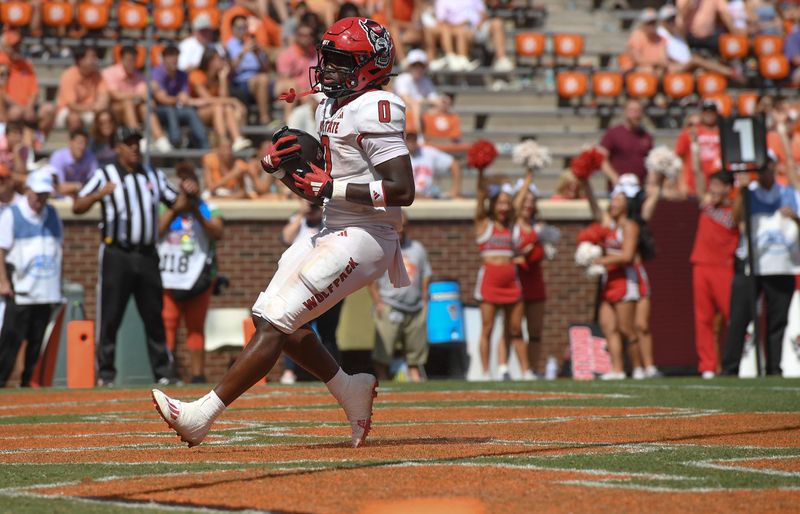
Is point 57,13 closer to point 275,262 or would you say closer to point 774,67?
point 275,262

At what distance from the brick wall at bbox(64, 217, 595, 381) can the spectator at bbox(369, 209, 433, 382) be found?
62.7 inches

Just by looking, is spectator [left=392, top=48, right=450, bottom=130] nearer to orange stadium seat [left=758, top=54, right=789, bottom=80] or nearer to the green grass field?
orange stadium seat [left=758, top=54, right=789, bottom=80]

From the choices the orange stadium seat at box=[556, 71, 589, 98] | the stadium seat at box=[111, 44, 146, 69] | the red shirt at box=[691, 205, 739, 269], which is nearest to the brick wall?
the red shirt at box=[691, 205, 739, 269]

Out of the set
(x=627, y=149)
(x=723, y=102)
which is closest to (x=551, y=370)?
(x=627, y=149)

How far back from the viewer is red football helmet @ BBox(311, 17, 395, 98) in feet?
21.9

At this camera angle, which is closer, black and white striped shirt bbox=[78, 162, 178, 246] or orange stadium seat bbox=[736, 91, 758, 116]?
black and white striped shirt bbox=[78, 162, 178, 246]

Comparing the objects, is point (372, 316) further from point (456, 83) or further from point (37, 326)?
point (456, 83)

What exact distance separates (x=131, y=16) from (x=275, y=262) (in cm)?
499

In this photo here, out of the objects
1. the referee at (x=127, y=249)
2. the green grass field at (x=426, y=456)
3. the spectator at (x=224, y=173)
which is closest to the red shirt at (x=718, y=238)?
→ the green grass field at (x=426, y=456)

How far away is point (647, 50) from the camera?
2150 cm

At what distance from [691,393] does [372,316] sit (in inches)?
210

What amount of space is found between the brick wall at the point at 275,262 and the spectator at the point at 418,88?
1.83 metres

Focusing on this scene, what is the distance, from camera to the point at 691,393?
10.7 metres

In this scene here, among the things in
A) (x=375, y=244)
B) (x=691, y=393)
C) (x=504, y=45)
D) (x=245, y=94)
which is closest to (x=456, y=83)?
(x=504, y=45)
